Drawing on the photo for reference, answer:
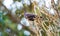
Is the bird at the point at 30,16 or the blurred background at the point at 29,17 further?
the bird at the point at 30,16

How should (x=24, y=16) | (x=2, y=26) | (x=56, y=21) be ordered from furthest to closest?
(x=56, y=21), (x=24, y=16), (x=2, y=26)

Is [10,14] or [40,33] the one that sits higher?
[10,14]

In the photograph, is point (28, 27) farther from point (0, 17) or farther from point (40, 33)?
point (0, 17)

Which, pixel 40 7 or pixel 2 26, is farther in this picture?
pixel 40 7

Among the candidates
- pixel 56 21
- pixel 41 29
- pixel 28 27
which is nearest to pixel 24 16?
pixel 28 27

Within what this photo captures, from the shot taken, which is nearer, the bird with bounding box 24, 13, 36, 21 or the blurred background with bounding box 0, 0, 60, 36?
the blurred background with bounding box 0, 0, 60, 36

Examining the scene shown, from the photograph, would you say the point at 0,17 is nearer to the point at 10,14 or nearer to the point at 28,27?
the point at 10,14

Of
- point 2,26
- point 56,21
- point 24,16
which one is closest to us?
point 2,26

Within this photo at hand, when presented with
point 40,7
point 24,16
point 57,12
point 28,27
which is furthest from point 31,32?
point 57,12

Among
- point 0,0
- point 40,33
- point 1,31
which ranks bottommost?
point 40,33
